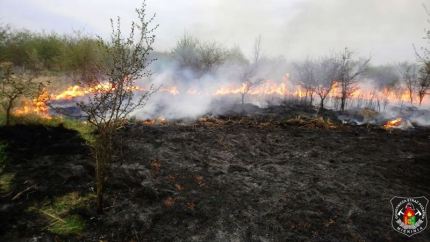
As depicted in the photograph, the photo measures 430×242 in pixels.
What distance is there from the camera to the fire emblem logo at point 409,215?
22.5 feet

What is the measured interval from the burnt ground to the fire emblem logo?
17 cm

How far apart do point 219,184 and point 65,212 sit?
11.5ft

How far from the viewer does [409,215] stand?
7.40 meters

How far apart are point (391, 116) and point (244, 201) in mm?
16653

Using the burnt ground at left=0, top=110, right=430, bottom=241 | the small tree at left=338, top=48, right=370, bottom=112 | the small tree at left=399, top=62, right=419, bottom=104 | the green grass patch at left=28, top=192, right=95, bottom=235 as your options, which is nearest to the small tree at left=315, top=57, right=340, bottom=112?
the small tree at left=338, top=48, right=370, bottom=112

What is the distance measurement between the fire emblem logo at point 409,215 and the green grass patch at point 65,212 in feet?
20.7

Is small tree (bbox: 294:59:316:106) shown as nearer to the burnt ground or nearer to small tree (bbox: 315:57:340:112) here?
small tree (bbox: 315:57:340:112)

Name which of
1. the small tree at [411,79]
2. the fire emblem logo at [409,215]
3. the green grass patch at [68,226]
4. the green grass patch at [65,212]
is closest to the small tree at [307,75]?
the small tree at [411,79]

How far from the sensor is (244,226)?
21.7 feet

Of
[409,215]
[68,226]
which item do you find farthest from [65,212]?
[409,215]

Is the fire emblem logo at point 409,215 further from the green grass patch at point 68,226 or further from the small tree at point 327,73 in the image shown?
the small tree at point 327,73

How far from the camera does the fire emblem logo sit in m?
6.87

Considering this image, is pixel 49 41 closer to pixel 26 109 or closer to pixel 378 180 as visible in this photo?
pixel 26 109

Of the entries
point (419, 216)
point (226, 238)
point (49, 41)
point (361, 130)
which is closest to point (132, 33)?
point (226, 238)
